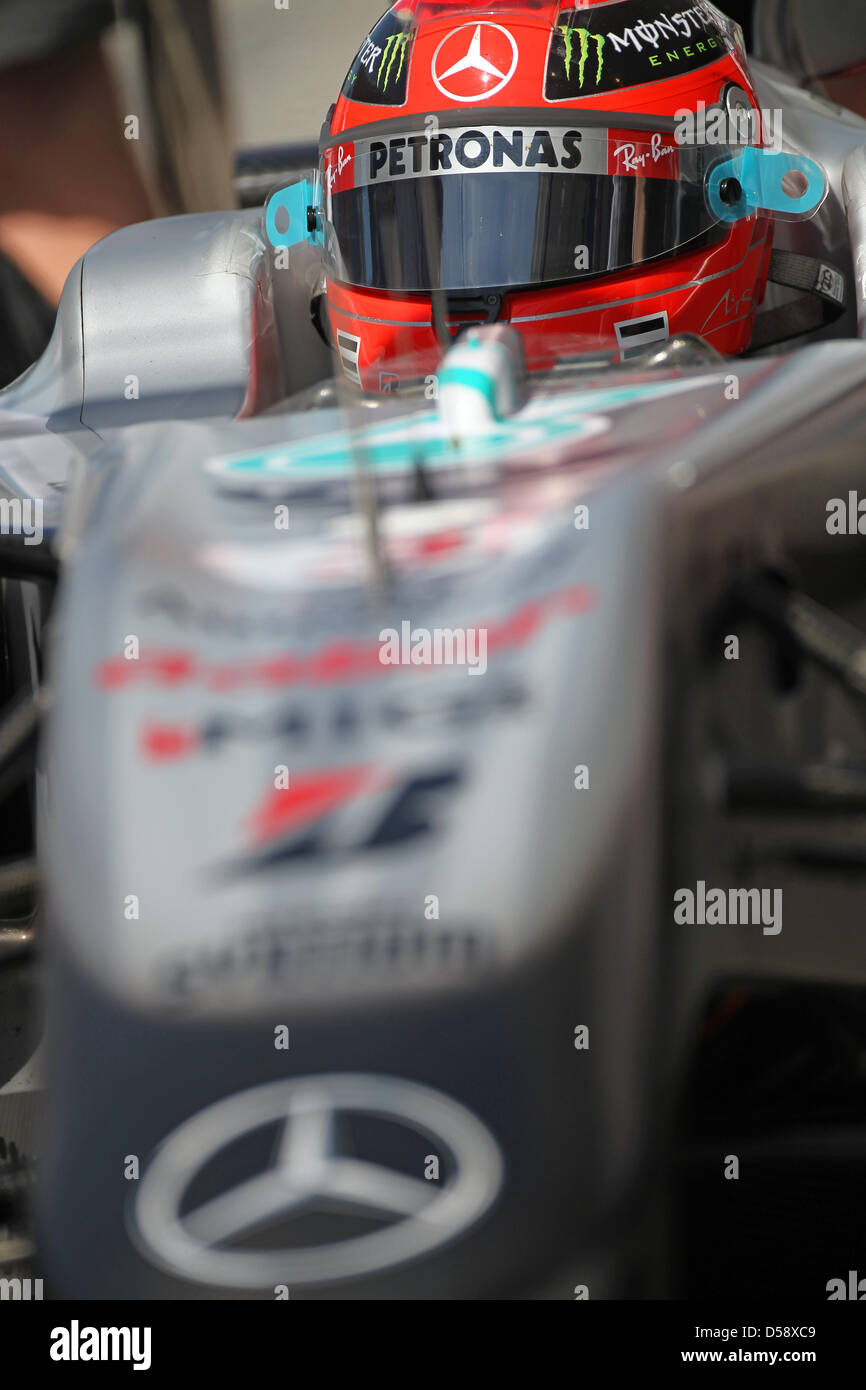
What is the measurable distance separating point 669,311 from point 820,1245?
3.48 feet

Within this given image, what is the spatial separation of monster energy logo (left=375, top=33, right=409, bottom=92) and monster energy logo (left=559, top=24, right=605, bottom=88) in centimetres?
20

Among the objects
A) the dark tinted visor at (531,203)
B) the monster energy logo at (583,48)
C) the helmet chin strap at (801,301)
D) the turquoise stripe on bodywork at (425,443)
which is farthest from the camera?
the helmet chin strap at (801,301)

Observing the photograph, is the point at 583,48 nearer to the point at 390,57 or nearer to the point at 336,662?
the point at 390,57

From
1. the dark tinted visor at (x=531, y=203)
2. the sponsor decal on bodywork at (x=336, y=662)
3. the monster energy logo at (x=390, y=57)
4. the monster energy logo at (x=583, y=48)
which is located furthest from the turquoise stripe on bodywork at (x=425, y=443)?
the monster energy logo at (x=390, y=57)

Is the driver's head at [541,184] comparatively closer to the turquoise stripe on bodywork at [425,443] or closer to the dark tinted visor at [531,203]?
the dark tinted visor at [531,203]

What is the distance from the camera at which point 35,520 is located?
5.28 feet

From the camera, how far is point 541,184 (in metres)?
1.72

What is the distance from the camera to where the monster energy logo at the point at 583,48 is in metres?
1.84

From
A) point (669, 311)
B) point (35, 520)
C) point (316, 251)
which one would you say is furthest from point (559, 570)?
point (316, 251)

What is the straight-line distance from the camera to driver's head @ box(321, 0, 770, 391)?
5.67ft

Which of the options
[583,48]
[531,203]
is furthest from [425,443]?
[583,48]

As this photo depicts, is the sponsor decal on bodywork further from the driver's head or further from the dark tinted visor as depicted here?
the dark tinted visor

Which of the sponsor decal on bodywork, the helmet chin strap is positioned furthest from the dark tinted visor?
the sponsor decal on bodywork
